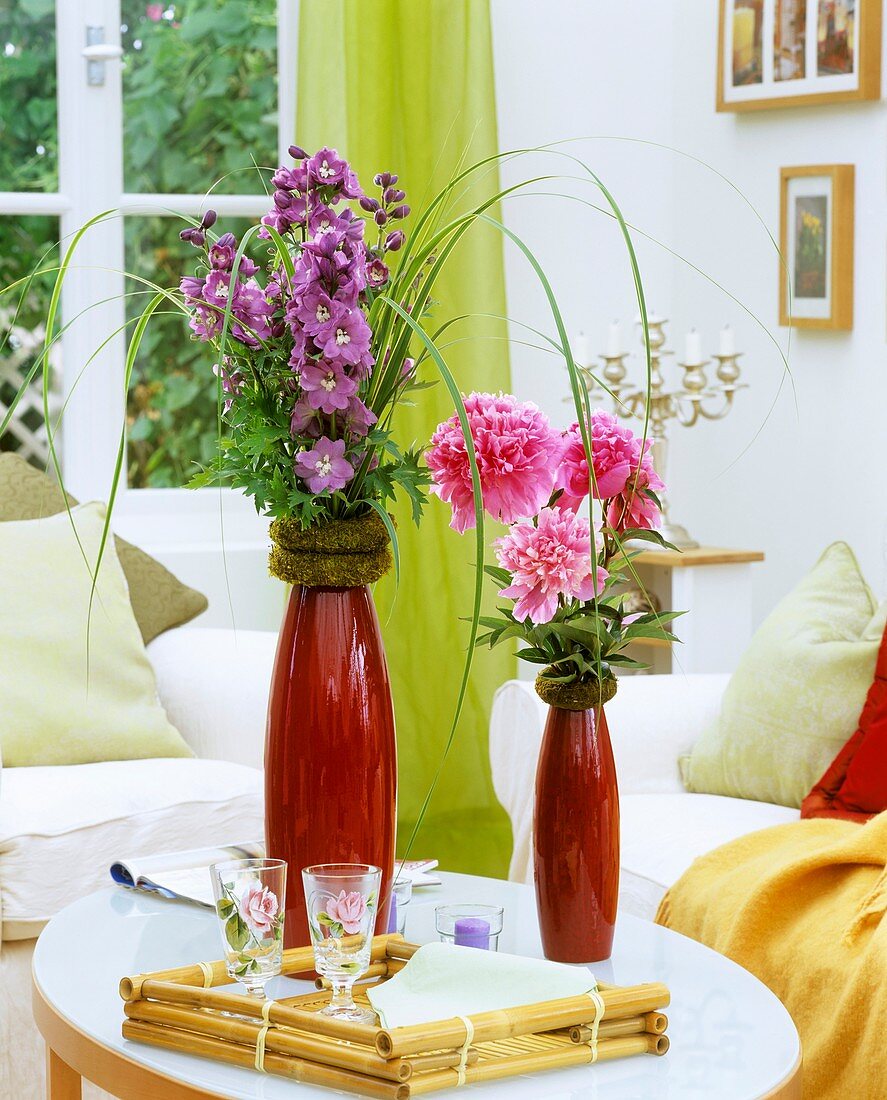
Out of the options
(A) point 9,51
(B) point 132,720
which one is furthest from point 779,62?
(B) point 132,720

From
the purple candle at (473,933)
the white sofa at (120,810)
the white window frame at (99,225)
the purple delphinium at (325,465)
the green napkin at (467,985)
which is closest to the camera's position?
the green napkin at (467,985)

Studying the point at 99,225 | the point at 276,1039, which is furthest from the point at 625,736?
the point at 99,225

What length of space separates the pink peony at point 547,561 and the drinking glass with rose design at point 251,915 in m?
0.32

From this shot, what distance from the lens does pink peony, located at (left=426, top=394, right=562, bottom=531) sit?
1349 millimetres

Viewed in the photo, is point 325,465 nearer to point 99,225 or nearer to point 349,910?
point 349,910

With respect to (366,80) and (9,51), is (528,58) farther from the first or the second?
(9,51)

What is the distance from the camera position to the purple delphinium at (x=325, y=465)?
52.3 inches

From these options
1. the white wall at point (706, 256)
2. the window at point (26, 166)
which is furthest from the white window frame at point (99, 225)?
the white wall at point (706, 256)

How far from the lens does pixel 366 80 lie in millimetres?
3432

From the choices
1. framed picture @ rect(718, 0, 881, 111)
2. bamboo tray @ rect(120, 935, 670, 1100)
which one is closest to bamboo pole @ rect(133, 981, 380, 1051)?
bamboo tray @ rect(120, 935, 670, 1100)

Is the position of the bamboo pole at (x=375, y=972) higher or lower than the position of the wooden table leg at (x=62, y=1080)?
higher

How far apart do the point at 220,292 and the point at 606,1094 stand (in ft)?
2.28

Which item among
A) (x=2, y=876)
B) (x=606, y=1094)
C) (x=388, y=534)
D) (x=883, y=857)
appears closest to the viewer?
(x=606, y=1094)

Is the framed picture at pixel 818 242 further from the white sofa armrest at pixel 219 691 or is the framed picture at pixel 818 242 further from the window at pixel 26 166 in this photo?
the window at pixel 26 166
